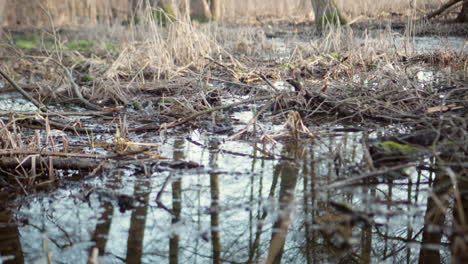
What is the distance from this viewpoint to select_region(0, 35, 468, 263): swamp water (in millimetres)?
1461

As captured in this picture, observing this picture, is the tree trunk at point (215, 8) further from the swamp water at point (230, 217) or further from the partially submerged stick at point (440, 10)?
the swamp water at point (230, 217)

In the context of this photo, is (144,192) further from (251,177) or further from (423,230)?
(423,230)

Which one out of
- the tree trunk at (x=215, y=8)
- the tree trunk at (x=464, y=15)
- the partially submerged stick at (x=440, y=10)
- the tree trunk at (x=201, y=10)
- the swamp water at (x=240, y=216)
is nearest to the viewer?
the swamp water at (x=240, y=216)

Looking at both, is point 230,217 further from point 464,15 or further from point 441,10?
point 464,15

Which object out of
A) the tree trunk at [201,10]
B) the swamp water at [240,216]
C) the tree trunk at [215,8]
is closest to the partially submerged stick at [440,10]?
the swamp water at [240,216]

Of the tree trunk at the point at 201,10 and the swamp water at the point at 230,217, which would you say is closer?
the swamp water at the point at 230,217

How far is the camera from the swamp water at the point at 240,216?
4.79 ft

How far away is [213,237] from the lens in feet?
5.05

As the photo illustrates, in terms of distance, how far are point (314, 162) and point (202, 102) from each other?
4.57ft

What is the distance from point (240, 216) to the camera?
1683 mm

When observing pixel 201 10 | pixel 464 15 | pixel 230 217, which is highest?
pixel 201 10

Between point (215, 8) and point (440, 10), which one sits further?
point (215, 8)

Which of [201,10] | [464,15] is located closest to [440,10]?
[464,15]

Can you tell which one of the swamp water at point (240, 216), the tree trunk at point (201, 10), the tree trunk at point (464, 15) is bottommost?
the swamp water at point (240, 216)
